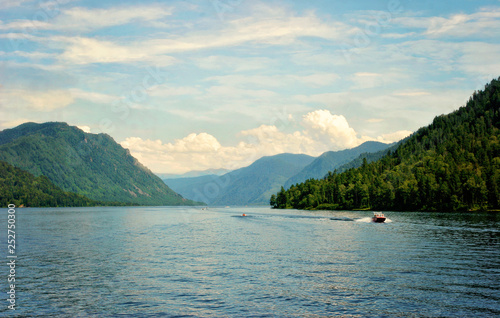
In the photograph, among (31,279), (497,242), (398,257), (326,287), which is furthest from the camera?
(497,242)

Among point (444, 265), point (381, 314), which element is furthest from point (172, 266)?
point (444, 265)

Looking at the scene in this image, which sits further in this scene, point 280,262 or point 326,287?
point 280,262

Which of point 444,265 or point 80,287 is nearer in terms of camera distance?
point 80,287

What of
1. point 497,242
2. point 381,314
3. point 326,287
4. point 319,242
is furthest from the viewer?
point 319,242

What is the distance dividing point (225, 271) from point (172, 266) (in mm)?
9617

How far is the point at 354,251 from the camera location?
2911 inches

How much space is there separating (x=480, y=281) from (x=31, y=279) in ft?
183

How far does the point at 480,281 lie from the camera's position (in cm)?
4681

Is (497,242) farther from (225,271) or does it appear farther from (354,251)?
(225,271)

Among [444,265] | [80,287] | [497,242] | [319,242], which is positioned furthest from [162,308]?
[497,242]

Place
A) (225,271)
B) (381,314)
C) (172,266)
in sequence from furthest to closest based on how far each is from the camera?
(172,266) < (225,271) < (381,314)

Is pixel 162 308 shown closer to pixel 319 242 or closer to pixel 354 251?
pixel 354 251

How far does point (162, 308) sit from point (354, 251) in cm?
4631

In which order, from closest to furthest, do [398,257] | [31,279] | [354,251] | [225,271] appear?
[31,279] → [225,271] → [398,257] → [354,251]
